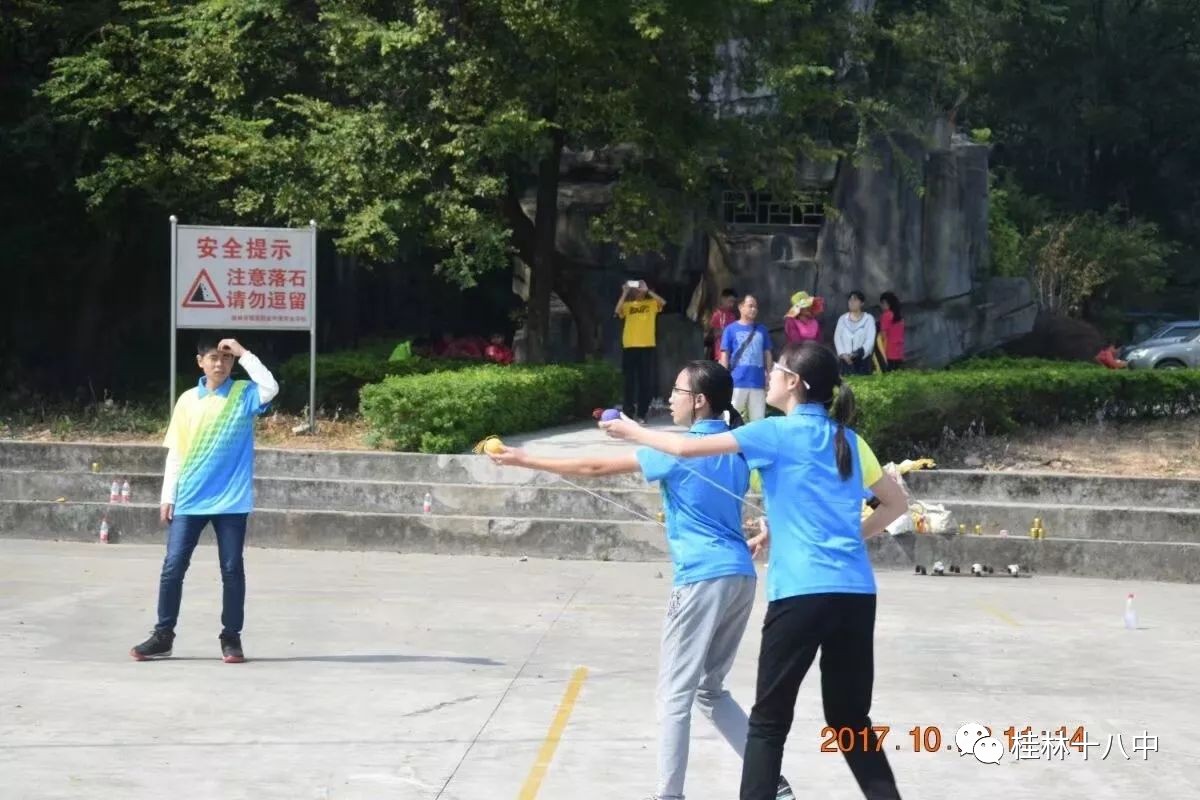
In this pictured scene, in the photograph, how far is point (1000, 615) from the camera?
11539mm

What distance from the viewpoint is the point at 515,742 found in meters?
7.39

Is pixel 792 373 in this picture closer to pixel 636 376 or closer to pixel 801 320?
pixel 801 320

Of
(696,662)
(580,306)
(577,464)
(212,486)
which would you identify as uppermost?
(580,306)

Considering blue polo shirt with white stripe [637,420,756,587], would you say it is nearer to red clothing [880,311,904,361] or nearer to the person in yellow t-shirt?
the person in yellow t-shirt

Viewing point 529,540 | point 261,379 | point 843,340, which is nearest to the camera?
point 261,379

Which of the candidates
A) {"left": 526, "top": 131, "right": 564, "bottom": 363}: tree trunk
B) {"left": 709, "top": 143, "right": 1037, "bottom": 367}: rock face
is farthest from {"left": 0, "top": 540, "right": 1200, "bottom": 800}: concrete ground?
{"left": 709, "top": 143, "right": 1037, "bottom": 367}: rock face

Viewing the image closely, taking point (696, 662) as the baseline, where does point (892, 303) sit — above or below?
above

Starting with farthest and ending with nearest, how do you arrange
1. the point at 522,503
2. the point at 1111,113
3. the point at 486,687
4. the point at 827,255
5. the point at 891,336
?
the point at 1111,113, the point at 827,255, the point at 891,336, the point at 522,503, the point at 486,687

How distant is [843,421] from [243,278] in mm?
12626

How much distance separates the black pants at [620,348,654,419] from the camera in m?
18.6

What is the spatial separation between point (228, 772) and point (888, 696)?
11.4ft

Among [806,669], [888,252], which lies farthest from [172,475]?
[888,252]

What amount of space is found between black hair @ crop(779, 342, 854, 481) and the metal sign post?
1212cm

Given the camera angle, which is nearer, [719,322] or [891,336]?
[719,322]
